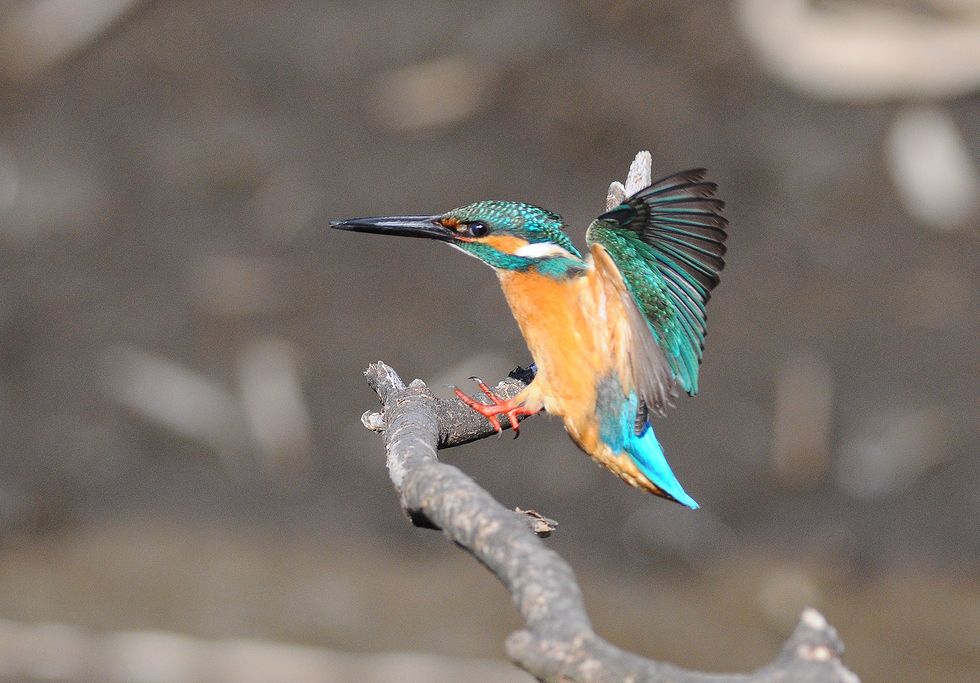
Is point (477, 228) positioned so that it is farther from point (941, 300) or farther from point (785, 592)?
point (941, 300)

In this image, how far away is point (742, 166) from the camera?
15.8ft

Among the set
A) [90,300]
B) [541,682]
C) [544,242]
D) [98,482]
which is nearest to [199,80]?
[90,300]

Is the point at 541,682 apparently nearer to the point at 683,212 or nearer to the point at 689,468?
the point at 683,212

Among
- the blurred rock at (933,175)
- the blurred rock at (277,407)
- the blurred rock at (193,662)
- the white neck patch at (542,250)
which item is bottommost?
the white neck patch at (542,250)

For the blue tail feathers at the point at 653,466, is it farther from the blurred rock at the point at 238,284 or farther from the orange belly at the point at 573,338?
the blurred rock at the point at 238,284

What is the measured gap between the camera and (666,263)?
179 cm

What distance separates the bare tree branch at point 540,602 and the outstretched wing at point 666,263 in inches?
16.0

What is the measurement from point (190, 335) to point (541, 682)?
378cm

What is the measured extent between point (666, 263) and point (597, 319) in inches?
5.0

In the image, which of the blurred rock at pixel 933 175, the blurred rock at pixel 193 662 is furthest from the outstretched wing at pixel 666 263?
the blurred rock at pixel 933 175

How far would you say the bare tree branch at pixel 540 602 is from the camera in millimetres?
1002

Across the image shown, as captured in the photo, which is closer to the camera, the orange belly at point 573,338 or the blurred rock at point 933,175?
the orange belly at point 573,338

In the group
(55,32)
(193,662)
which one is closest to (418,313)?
(193,662)

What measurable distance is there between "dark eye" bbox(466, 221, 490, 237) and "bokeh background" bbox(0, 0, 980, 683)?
2587 millimetres
